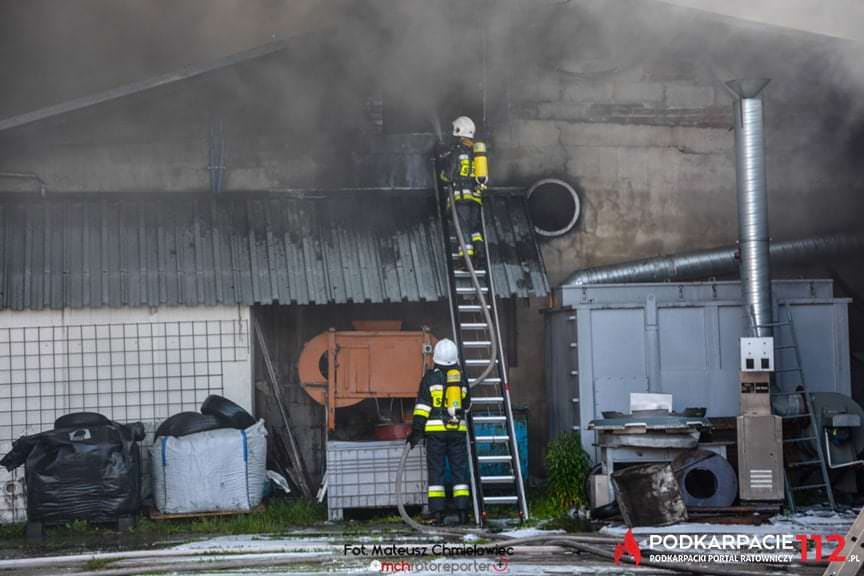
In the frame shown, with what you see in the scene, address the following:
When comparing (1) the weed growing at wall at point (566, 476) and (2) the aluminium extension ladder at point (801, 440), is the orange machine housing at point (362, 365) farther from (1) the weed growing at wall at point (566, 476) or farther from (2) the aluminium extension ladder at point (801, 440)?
(2) the aluminium extension ladder at point (801, 440)

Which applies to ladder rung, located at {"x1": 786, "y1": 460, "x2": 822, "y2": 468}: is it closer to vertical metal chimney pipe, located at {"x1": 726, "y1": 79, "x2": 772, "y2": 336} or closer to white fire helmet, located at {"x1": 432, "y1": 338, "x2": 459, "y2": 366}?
vertical metal chimney pipe, located at {"x1": 726, "y1": 79, "x2": 772, "y2": 336}

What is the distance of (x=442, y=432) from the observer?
10.5 m

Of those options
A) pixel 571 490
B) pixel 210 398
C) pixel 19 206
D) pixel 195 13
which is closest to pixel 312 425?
pixel 210 398

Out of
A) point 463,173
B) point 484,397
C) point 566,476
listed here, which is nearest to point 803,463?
point 566,476

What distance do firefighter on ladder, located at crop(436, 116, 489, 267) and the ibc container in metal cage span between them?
217 cm

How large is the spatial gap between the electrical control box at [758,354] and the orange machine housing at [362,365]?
305 centimetres

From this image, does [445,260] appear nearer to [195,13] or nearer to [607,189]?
[607,189]

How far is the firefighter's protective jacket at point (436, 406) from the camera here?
10.4 m

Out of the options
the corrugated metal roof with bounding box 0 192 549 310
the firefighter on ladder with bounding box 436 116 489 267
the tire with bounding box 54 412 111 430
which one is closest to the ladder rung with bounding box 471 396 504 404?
the corrugated metal roof with bounding box 0 192 549 310

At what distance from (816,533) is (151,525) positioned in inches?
228

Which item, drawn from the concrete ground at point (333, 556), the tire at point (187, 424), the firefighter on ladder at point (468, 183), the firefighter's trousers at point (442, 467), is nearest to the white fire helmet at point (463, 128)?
the firefighter on ladder at point (468, 183)

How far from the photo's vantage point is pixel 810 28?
1023 cm

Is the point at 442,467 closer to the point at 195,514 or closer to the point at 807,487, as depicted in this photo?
the point at 195,514

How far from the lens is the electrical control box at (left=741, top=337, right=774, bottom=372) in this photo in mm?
10445
